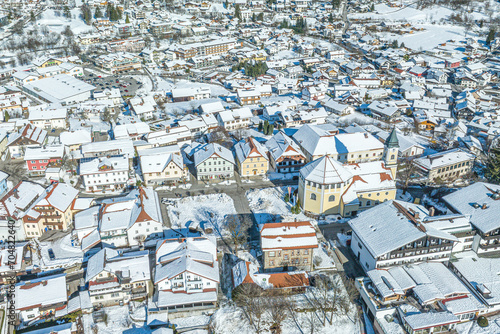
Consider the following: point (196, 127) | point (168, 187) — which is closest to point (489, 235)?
point (168, 187)

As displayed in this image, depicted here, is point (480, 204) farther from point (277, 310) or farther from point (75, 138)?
point (75, 138)

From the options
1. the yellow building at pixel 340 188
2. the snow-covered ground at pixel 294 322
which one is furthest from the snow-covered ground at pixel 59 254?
the yellow building at pixel 340 188

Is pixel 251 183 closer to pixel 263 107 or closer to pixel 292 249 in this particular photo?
pixel 292 249

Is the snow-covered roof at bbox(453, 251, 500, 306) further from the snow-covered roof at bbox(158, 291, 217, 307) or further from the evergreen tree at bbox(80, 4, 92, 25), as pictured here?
the evergreen tree at bbox(80, 4, 92, 25)

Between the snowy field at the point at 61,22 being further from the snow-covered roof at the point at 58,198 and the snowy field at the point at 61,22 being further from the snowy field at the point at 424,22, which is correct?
the snow-covered roof at the point at 58,198

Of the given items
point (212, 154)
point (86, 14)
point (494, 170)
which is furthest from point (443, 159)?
point (86, 14)
